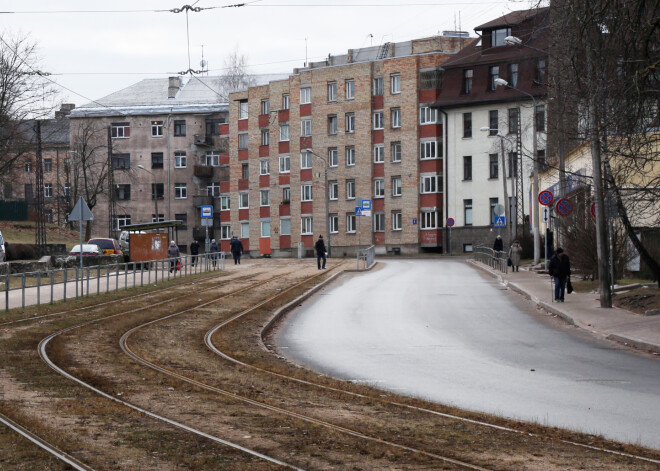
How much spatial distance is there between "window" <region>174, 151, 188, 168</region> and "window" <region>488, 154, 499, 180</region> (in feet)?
109

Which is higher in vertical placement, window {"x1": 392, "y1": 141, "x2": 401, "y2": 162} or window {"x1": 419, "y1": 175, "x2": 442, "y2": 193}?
window {"x1": 392, "y1": 141, "x2": 401, "y2": 162}

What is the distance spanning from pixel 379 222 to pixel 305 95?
1253 cm

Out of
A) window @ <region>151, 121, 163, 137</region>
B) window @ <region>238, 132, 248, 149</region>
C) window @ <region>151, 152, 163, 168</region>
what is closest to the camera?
window @ <region>238, 132, 248, 149</region>

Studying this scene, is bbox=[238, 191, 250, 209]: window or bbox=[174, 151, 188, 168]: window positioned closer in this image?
bbox=[238, 191, 250, 209]: window

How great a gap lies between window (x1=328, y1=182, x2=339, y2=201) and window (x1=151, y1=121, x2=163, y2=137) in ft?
69.0

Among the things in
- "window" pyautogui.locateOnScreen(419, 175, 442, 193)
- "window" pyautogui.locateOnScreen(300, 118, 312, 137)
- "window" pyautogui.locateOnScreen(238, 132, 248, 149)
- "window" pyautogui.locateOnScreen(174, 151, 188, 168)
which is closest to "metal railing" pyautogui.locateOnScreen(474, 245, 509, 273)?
"window" pyautogui.locateOnScreen(419, 175, 442, 193)

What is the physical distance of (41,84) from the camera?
49719 millimetres

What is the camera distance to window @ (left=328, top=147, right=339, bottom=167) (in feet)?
272

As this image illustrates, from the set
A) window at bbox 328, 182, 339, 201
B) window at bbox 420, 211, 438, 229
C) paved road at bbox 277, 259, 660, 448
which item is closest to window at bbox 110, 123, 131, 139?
window at bbox 328, 182, 339, 201

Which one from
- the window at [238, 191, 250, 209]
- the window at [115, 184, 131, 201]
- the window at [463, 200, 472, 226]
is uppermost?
the window at [115, 184, 131, 201]

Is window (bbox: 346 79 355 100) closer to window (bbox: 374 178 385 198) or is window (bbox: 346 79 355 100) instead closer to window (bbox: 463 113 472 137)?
window (bbox: 374 178 385 198)

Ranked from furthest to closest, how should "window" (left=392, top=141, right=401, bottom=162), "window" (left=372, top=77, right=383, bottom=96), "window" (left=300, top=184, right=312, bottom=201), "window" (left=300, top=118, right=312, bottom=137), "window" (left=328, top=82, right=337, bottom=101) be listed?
"window" (left=300, top=184, right=312, bottom=201) → "window" (left=300, top=118, right=312, bottom=137) → "window" (left=328, top=82, right=337, bottom=101) → "window" (left=372, top=77, right=383, bottom=96) → "window" (left=392, top=141, right=401, bottom=162)

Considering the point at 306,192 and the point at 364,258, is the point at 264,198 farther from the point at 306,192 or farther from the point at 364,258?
the point at 364,258

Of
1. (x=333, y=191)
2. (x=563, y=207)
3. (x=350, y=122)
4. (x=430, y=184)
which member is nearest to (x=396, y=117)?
(x=350, y=122)
